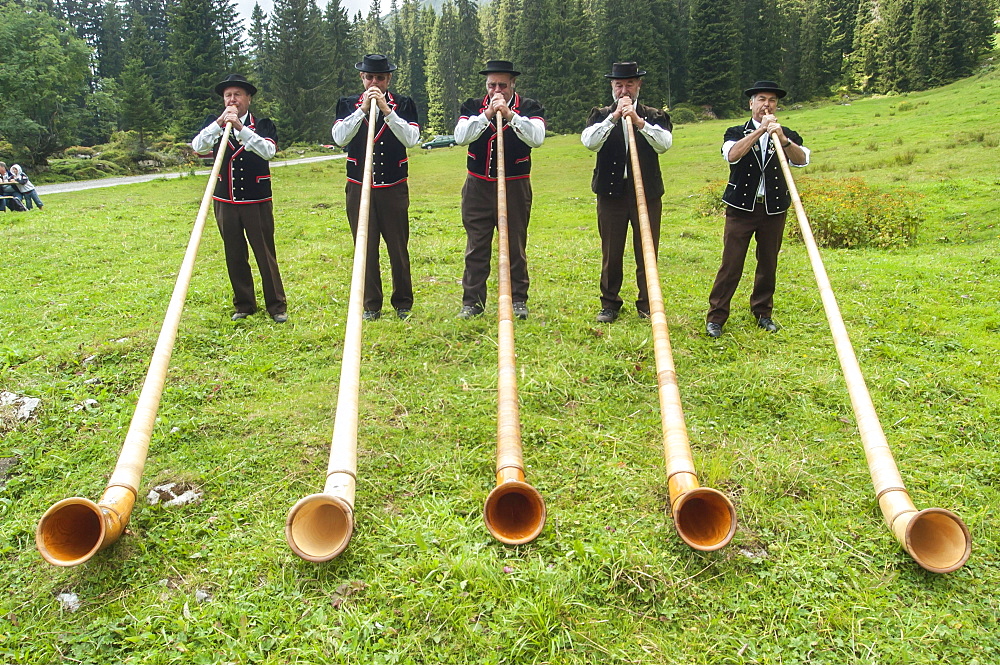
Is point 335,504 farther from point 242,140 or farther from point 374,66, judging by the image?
point 374,66

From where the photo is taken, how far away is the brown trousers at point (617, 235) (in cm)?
581

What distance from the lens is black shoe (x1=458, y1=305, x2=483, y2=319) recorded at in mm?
6121

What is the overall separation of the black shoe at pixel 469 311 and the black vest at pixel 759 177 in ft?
8.27

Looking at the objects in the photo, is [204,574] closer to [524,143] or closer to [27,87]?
[524,143]

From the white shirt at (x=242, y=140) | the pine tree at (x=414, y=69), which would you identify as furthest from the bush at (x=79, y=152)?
the pine tree at (x=414, y=69)

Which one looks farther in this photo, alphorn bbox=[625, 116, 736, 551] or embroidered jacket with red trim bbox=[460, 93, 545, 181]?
embroidered jacket with red trim bbox=[460, 93, 545, 181]

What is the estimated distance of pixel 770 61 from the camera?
181 ft

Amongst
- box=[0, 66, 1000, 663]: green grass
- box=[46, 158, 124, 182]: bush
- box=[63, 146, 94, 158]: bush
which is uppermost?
box=[63, 146, 94, 158]: bush

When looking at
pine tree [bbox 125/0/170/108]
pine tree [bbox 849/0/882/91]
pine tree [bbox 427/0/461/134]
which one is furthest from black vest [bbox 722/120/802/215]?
pine tree [bbox 849/0/882/91]

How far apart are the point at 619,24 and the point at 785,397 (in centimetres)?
5416

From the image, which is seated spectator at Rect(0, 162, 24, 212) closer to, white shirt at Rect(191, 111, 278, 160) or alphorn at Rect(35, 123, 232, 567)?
white shirt at Rect(191, 111, 278, 160)

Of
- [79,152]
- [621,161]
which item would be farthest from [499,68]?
[79,152]

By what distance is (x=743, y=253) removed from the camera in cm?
561

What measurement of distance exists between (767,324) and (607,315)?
1.44 metres
